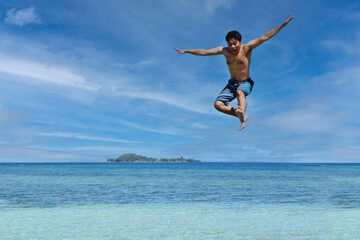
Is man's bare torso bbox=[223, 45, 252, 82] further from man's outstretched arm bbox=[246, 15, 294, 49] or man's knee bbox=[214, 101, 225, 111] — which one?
man's knee bbox=[214, 101, 225, 111]

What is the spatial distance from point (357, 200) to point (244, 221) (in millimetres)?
14490

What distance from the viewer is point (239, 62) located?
831 cm

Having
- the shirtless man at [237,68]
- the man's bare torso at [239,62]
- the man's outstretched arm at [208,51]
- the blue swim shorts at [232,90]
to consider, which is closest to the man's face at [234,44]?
the shirtless man at [237,68]

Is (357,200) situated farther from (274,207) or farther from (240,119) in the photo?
(240,119)

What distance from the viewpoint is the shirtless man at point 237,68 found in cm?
782

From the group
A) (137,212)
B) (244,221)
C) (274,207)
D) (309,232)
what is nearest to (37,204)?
(137,212)

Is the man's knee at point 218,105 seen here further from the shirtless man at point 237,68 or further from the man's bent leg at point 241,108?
the man's bent leg at point 241,108

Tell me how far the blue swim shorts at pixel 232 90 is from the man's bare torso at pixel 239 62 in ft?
0.40

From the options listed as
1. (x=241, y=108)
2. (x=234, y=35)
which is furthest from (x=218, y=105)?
(x=234, y=35)

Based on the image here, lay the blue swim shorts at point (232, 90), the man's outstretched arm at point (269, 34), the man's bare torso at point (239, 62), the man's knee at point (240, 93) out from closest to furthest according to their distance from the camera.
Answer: the man's outstretched arm at point (269, 34), the man's bare torso at point (239, 62), the man's knee at point (240, 93), the blue swim shorts at point (232, 90)

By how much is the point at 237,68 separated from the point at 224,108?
1032 mm

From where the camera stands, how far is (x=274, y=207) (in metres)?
23.7

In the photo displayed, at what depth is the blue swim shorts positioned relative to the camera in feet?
28.1

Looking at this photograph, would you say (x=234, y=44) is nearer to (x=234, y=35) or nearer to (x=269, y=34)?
(x=234, y=35)
